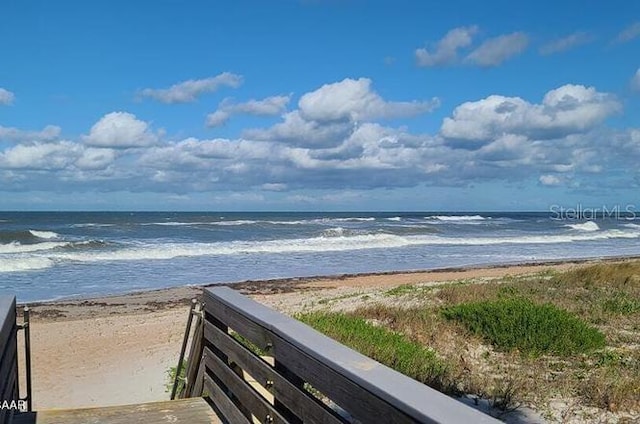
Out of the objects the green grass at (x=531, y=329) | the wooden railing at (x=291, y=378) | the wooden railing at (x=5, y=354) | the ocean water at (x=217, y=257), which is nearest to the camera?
the wooden railing at (x=291, y=378)

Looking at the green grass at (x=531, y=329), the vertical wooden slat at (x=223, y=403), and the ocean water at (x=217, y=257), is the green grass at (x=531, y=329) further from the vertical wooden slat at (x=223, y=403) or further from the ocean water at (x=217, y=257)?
the ocean water at (x=217, y=257)

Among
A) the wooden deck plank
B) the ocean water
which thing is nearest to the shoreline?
the ocean water

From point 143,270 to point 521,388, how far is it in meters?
20.0

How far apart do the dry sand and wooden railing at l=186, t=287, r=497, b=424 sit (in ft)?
9.53

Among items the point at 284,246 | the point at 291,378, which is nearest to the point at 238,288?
the point at 291,378

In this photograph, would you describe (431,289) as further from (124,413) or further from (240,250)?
(240,250)

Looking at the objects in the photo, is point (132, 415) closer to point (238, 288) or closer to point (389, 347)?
point (389, 347)

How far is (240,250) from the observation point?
33312 millimetres

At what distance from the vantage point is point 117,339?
11.1m

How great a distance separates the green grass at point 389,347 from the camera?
6114mm

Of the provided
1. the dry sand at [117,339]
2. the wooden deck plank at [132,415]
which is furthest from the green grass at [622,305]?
the wooden deck plank at [132,415]

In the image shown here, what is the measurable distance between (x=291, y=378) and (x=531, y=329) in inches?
228

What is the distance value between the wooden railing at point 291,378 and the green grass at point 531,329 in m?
4.35

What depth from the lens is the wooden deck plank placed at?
159 inches
